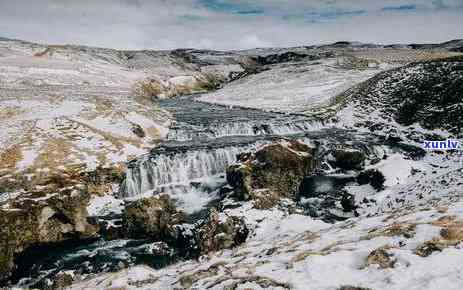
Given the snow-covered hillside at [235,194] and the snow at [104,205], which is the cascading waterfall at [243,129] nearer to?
the snow-covered hillside at [235,194]

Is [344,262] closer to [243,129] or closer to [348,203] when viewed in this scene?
[348,203]

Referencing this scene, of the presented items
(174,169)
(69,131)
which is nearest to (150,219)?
(174,169)

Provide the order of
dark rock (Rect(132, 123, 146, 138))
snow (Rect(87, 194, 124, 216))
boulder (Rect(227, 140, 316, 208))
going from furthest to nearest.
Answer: dark rock (Rect(132, 123, 146, 138)), boulder (Rect(227, 140, 316, 208)), snow (Rect(87, 194, 124, 216))

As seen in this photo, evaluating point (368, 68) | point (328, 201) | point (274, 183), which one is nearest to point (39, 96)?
point (274, 183)

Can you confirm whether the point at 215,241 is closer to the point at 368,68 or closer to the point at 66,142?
the point at 66,142

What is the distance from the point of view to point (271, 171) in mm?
28641

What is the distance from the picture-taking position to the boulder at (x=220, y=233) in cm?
2027

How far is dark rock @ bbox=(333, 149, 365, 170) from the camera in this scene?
31.9 m

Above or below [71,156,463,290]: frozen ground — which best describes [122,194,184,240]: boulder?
below

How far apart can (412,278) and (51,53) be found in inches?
4796

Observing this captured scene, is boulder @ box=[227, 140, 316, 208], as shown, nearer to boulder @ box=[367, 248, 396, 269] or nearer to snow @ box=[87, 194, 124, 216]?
snow @ box=[87, 194, 124, 216]

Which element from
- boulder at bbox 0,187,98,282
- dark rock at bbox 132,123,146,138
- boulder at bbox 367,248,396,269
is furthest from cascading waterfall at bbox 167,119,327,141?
boulder at bbox 367,248,396,269

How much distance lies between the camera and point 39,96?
50.3m

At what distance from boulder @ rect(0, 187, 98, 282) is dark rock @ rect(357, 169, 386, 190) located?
Answer: 17554 millimetres
